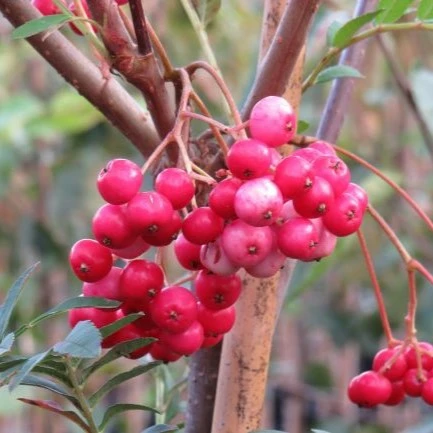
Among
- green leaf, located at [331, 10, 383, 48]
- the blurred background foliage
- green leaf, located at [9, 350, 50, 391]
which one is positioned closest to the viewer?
green leaf, located at [9, 350, 50, 391]

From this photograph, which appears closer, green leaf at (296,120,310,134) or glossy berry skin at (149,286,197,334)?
glossy berry skin at (149,286,197,334)

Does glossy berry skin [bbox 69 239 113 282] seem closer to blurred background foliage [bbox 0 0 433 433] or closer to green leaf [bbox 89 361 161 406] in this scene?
green leaf [bbox 89 361 161 406]

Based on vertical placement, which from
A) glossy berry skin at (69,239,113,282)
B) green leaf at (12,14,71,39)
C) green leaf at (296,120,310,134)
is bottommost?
glossy berry skin at (69,239,113,282)

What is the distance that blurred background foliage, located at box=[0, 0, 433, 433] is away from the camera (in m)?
1.49

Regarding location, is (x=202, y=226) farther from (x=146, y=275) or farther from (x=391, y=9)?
(x=391, y=9)

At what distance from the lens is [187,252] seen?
1.34 feet

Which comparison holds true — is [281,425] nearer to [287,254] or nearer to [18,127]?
[18,127]

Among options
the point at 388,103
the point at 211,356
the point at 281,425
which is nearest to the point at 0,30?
the point at 388,103

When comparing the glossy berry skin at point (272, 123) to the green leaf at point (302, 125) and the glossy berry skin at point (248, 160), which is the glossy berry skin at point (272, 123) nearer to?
the glossy berry skin at point (248, 160)

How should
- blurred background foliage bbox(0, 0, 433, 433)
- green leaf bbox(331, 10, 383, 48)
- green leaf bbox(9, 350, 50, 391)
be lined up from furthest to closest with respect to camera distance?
1. blurred background foliage bbox(0, 0, 433, 433)
2. green leaf bbox(331, 10, 383, 48)
3. green leaf bbox(9, 350, 50, 391)

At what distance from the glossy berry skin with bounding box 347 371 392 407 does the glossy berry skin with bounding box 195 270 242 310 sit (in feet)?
0.50

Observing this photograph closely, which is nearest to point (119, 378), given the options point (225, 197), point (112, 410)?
point (112, 410)

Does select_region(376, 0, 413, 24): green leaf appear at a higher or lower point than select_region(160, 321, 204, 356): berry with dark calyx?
higher

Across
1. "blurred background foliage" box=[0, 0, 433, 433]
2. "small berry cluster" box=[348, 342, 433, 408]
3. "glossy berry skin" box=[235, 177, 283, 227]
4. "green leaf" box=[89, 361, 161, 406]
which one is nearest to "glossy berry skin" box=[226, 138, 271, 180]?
"glossy berry skin" box=[235, 177, 283, 227]
